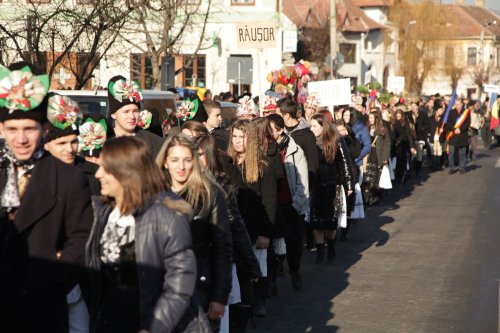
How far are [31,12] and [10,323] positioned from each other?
8.05 meters

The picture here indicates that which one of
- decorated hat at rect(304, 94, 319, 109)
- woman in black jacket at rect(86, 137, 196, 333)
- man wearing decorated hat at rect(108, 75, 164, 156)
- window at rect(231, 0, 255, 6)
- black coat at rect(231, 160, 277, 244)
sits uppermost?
window at rect(231, 0, 255, 6)

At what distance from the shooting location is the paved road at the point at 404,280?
9125 millimetres

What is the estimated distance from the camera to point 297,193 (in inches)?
421

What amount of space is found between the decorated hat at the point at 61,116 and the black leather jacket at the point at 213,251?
0.92m

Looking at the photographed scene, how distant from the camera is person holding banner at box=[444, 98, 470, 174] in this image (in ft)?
89.7

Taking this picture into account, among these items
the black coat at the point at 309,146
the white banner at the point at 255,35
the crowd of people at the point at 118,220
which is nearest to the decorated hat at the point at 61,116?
the crowd of people at the point at 118,220

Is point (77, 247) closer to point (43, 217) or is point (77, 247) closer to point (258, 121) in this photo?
point (43, 217)

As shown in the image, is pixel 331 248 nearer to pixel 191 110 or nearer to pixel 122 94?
pixel 191 110

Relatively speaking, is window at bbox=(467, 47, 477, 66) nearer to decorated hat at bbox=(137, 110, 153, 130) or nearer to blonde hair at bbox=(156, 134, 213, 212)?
decorated hat at bbox=(137, 110, 153, 130)

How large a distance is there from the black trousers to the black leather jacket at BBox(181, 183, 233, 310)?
4.33m

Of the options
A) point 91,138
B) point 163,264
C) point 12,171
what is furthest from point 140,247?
point 91,138

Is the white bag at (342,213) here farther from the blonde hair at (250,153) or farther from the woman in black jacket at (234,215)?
the woman in black jacket at (234,215)

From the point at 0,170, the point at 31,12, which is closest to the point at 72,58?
the point at 31,12

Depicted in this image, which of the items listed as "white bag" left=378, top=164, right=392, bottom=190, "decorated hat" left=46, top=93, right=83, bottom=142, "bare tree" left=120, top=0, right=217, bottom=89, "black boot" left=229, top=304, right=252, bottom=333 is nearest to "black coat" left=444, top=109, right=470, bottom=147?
"bare tree" left=120, top=0, right=217, bottom=89
